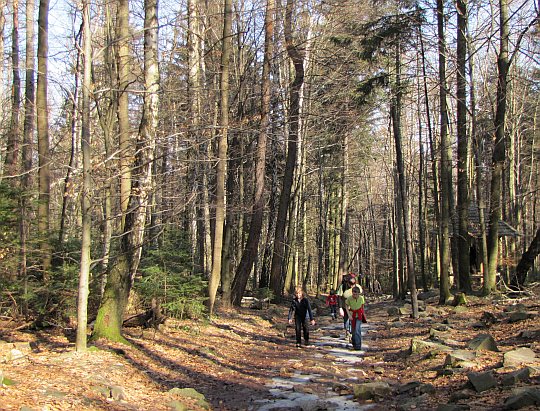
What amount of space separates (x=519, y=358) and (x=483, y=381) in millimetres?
1564

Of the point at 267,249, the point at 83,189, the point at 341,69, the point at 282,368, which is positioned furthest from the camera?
the point at 267,249

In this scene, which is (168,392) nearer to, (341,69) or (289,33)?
(289,33)

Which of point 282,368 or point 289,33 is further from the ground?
point 289,33

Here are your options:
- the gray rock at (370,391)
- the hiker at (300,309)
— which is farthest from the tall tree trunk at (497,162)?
the gray rock at (370,391)

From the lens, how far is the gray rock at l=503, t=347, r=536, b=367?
27.1ft

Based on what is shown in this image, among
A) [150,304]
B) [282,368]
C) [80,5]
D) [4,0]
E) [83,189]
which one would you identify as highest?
[4,0]

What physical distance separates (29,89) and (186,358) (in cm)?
1000

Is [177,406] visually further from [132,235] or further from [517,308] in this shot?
[517,308]

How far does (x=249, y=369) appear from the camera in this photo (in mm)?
10820

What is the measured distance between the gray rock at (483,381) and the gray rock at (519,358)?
44.6 inches

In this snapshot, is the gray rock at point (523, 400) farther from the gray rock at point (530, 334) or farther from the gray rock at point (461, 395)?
the gray rock at point (530, 334)

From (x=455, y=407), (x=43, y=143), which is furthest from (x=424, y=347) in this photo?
(x=43, y=143)

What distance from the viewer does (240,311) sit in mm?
18969

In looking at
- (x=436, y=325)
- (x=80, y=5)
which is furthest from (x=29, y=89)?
(x=436, y=325)
